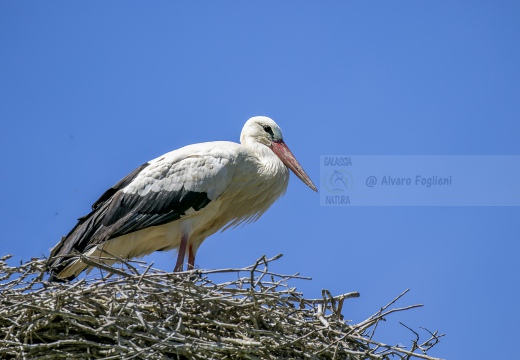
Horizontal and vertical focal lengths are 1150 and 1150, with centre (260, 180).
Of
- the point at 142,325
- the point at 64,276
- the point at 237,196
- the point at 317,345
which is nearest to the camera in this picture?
the point at 142,325

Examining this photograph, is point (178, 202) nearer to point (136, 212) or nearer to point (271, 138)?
point (136, 212)

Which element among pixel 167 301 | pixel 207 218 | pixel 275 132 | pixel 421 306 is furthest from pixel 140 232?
pixel 421 306

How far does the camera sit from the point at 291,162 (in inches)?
337

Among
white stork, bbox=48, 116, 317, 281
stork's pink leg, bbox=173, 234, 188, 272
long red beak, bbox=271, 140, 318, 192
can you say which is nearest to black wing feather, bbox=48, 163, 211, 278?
white stork, bbox=48, 116, 317, 281

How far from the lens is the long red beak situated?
855 centimetres

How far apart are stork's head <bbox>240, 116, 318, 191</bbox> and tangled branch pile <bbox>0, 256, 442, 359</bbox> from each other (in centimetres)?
247

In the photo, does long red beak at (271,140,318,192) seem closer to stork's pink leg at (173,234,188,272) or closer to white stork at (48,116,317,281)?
white stork at (48,116,317,281)

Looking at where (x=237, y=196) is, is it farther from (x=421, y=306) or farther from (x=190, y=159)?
(x=421, y=306)

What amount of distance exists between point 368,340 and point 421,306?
1.09 ft

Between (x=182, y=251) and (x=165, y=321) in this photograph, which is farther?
(x=182, y=251)

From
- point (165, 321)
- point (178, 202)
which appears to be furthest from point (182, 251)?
point (165, 321)

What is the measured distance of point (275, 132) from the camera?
8664 mm

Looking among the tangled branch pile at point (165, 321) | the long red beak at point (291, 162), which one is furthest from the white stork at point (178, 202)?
the tangled branch pile at point (165, 321)

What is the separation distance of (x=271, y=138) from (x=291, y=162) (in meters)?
0.25
